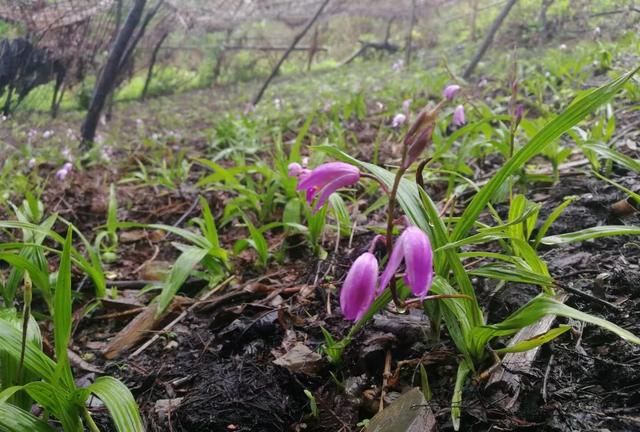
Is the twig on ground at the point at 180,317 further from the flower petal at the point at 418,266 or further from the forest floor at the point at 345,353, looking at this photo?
the flower petal at the point at 418,266

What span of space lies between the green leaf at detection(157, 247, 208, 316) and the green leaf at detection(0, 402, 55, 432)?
0.61 meters

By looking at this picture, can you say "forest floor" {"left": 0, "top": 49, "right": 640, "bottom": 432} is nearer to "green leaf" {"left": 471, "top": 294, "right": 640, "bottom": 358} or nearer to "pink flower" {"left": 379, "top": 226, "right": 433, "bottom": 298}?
"green leaf" {"left": 471, "top": 294, "right": 640, "bottom": 358}

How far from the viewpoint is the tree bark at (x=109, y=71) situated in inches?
161

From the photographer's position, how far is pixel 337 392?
3.83 ft

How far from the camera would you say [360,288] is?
0.89 m

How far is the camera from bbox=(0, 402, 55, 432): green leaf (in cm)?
98

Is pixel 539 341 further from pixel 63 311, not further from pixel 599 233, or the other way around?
pixel 63 311

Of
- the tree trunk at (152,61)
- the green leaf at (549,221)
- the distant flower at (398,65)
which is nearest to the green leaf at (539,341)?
the green leaf at (549,221)

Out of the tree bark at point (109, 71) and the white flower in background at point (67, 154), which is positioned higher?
the tree bark at point (109, 71)

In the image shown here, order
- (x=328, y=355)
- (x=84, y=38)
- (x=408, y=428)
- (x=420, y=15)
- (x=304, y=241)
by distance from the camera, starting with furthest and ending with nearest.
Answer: (x=420, y=15) → (x=84, y=38) → (x=304, y=241) → (x=328, y=355) → (x=408, y=428)

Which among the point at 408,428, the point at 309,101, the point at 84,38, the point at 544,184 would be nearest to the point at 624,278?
the point at 408,428

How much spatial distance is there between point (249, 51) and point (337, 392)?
32.0 ft

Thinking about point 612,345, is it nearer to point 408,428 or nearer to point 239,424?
point 408,428

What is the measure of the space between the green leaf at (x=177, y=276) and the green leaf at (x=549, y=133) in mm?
989
